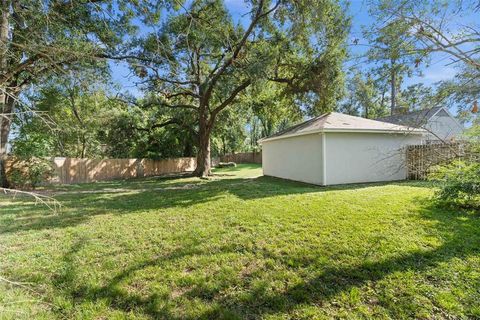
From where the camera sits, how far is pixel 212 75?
12.3m

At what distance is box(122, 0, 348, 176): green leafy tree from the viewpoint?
9133 millimetres

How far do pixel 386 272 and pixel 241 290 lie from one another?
5.90 feet

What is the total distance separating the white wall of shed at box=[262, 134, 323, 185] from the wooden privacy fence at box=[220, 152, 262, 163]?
1699cm

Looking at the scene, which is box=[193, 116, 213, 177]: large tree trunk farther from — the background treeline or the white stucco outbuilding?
the white stucco outbuilding

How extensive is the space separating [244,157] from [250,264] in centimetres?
3074

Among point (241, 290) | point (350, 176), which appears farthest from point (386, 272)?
point (350, 176)

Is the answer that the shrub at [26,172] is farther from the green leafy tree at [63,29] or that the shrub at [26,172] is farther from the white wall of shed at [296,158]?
the white wall of shed at [296,158]

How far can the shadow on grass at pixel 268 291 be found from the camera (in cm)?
254

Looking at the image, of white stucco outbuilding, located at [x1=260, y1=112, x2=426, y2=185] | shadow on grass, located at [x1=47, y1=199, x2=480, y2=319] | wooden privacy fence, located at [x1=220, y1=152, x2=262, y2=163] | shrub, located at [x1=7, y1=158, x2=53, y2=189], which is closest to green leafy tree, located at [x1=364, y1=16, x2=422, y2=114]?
shadow on grass, located at [x1=47, y1=199, x2=480, y2=319]

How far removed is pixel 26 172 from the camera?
10.7 meters

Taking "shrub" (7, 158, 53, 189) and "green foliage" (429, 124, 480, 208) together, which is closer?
"green foliage" (429, 124, 480, 208)

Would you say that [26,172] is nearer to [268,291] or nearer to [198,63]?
[198,63]

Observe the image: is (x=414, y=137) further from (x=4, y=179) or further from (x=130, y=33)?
(x=4, y=179)

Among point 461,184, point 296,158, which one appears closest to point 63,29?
point 296,158
